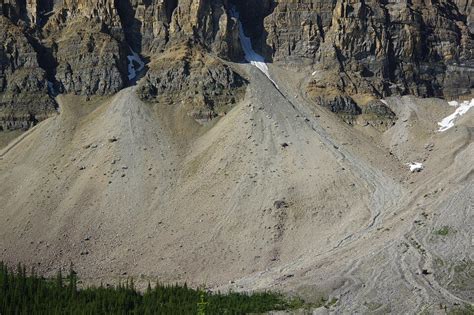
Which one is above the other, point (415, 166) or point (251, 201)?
point (251, 201)

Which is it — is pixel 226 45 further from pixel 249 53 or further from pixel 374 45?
pixel 374 45

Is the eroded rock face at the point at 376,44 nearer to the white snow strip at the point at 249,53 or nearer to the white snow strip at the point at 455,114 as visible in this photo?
the white snow strip at the point at 249,53

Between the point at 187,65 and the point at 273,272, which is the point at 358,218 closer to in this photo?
the point at 273,272

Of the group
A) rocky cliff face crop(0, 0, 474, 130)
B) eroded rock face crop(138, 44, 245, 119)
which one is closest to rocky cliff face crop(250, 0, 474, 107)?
rocky cliff face crop(0, 0, 474, 130)

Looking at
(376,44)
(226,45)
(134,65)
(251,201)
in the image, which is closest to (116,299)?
(251,201)

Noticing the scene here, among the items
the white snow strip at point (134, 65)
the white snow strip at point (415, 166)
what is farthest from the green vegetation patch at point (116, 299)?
the white snow strip at point (134, 65)

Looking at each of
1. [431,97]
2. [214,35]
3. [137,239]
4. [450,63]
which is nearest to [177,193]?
[137,239]

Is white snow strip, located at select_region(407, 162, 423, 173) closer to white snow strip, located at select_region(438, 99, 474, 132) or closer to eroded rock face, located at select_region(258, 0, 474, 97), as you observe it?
white snow strip, located at select_region(438, 99, 474, 132)
